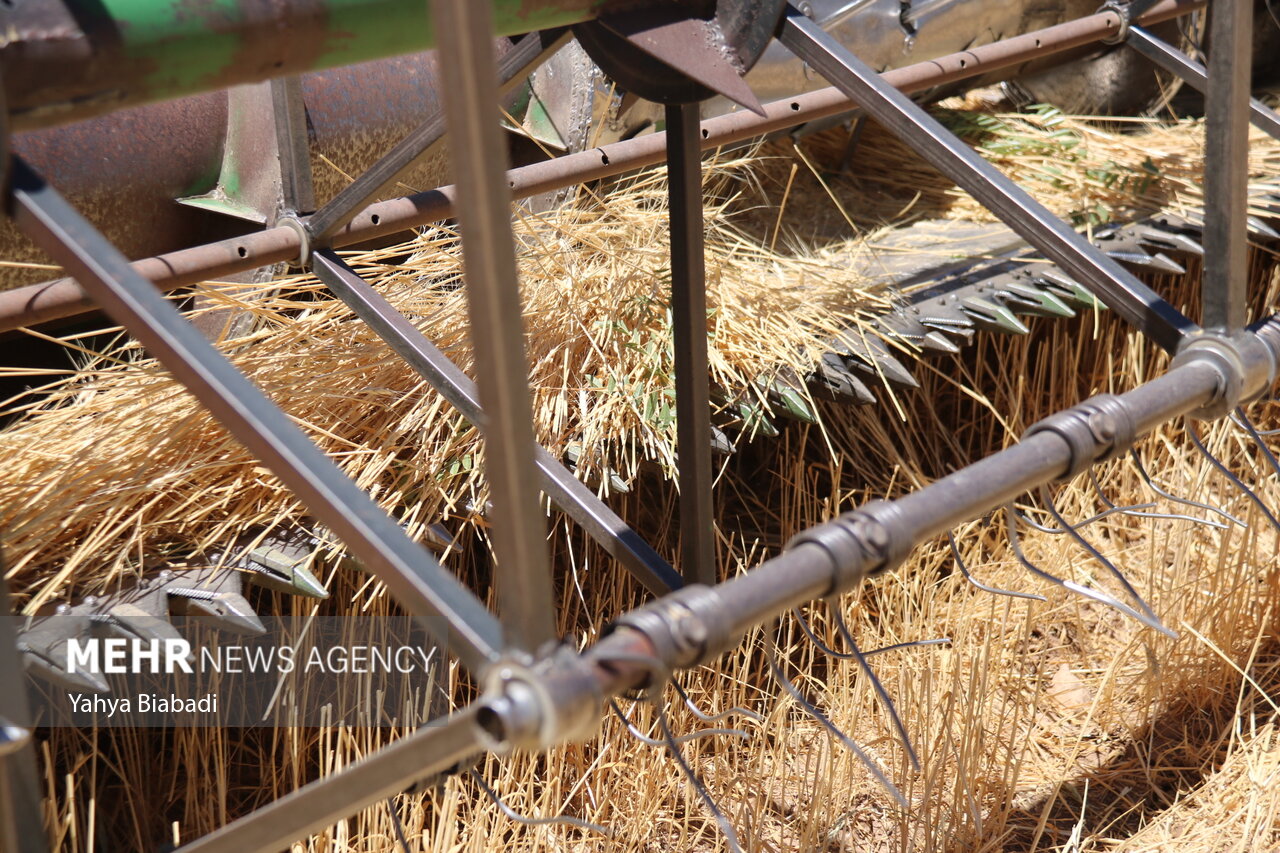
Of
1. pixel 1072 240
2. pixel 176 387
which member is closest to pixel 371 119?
pixel 176 387

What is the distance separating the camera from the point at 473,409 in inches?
59.8

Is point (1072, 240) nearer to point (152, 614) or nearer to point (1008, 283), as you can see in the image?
point (1008, 283)

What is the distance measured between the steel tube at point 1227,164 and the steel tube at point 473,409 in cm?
64

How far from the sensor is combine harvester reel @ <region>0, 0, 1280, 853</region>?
32.0 inches

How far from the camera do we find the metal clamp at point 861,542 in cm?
99

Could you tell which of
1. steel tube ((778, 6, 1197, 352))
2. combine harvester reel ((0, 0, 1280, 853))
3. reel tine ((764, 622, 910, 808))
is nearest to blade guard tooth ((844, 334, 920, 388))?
combine harvester reel ((0, 0, 1280, 853))

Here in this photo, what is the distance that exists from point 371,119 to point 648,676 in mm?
1648

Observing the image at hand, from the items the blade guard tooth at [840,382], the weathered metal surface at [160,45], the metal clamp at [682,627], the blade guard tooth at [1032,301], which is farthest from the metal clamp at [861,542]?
the blade guard tooth at [1032,301]

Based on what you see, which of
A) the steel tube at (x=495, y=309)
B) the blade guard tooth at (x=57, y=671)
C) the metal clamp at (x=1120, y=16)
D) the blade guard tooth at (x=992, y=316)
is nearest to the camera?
the steel tube at (x=495, y=309)

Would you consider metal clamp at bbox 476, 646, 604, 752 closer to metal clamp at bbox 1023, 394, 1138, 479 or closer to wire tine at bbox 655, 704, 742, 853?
wire tine at bbox 655, 704, 742, 853

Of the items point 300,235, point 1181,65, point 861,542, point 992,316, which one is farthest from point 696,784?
point 1181,65

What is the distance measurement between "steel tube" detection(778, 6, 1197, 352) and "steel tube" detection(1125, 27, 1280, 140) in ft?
2.71

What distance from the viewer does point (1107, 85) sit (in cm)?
345

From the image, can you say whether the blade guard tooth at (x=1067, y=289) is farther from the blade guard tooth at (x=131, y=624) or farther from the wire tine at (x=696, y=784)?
the blade guard tooth at (x=131, y=624)
